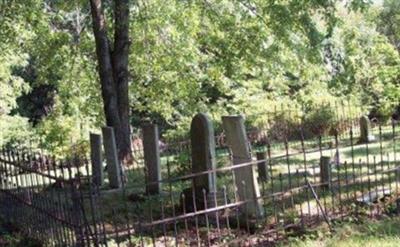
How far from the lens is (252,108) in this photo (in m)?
24.0

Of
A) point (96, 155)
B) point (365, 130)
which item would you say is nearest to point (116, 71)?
point (96, 155)

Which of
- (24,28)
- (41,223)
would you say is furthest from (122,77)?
(41,223)

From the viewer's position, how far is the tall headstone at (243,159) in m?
8.20

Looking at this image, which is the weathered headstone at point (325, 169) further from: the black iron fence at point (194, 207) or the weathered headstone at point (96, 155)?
the weathered headstone at point (96, 155)

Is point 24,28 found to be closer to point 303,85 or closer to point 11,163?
point 11,163

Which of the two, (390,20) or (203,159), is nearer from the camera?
(203,159)

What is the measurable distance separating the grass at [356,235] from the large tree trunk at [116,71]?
841 centimetres

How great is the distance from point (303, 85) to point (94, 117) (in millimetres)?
10447

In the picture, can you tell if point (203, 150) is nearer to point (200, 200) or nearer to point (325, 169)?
point (200, 200)

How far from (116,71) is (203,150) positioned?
7668 mm

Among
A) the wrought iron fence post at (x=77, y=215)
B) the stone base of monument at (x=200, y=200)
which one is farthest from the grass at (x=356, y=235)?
the wrought iron fence post at (x=77, y=215)

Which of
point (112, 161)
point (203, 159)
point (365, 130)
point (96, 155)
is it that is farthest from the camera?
point (365, 130)

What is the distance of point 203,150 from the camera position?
8.57 m

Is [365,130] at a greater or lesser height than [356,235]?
greater
